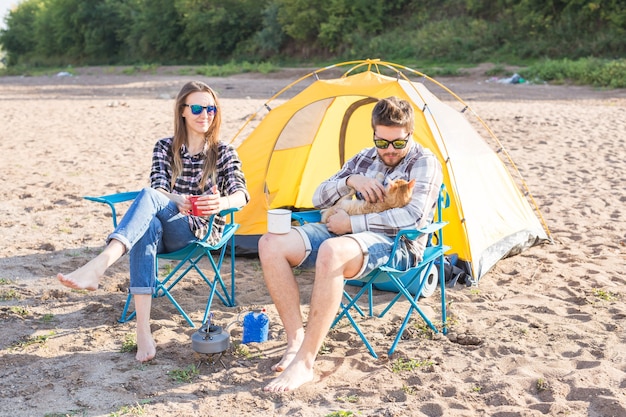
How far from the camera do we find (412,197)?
352cm

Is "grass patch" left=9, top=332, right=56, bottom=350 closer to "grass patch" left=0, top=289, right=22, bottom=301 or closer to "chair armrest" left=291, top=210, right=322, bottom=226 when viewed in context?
"grass patch" left=0, top=289, right=22, bottom=301

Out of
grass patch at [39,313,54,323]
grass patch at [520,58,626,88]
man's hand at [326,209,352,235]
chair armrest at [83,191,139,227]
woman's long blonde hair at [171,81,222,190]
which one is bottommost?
grass patch at [39,313,54,323]

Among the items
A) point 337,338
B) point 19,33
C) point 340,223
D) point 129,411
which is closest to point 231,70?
point 337,338

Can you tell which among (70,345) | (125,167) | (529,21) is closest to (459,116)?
(70,345)

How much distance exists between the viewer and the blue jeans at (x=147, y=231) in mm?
3295

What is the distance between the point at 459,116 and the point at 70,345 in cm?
309

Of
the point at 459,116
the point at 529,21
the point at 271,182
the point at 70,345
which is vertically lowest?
the point at 70,345

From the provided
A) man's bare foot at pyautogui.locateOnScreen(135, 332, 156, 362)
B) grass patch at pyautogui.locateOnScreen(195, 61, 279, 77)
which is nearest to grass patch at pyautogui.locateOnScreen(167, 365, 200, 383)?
man's bare foot at pyautogui.locateOnScreen(135, 332, 156, 362)

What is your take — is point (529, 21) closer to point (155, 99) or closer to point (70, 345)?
point (155, 99)

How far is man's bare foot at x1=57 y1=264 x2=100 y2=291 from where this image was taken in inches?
120

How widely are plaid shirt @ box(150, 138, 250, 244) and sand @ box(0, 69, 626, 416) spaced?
723 millimetres

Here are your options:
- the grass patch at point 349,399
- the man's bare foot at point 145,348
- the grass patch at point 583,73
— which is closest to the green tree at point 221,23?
the grass patch at point 583,73

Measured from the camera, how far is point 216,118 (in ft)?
13.0

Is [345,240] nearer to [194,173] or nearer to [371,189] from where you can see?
[371,189]
